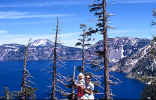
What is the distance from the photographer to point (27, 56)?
26344mm

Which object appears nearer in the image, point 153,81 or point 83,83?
point 83,83

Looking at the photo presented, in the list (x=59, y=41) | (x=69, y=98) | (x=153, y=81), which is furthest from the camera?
(x=153, y=81)

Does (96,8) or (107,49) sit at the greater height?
(96,8)

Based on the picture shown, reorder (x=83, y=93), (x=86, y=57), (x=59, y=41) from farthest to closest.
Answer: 1. (x=86, y=57)
2. (x=59, y=41)
3. (x=83, y=93)

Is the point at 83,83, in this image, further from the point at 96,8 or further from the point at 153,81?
the point at 153,81

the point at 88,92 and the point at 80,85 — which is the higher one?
the point at 80,85

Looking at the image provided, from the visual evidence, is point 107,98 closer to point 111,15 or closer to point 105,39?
point 105,39

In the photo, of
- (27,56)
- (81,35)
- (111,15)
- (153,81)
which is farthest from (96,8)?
(153,81)

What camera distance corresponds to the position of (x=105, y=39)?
17438mm

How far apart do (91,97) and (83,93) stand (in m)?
0.51

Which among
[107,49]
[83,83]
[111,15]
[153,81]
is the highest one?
[111,15]

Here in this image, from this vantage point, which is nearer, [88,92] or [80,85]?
[80,85]

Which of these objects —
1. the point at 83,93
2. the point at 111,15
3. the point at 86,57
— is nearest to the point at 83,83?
the point at 83,93

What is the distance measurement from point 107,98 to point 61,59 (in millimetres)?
6492
